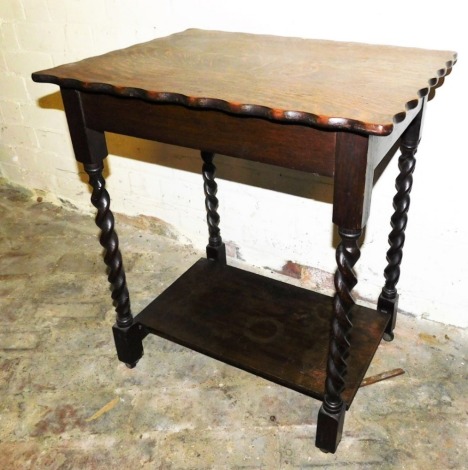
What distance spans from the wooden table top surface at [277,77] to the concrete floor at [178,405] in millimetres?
918

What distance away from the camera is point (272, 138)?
1.03 metres

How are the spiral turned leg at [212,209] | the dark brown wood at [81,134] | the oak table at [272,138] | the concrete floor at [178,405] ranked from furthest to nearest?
1. the spiral turned leg at [212,209]
2. the concrete floor at [178,405]
3. the dark brown wood at [81,134]
4. the oak table at [272,138]

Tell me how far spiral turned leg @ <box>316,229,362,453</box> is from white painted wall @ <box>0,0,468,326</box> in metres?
0.63

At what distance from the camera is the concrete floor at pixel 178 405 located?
138 centimetres

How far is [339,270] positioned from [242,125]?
0.38 meters

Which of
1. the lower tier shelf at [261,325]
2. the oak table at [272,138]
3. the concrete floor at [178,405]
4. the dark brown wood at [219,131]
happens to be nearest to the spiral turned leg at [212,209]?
the oak table at [272,138]

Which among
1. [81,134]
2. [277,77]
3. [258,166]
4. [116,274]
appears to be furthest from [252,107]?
[258,166]

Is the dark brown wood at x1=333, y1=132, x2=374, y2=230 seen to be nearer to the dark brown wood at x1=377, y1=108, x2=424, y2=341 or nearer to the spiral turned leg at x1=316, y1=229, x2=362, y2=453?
the spiral turned leg at x1=316, y1=229, x2=362, y2=453

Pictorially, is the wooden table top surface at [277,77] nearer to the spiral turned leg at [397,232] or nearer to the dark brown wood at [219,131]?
the dark brown wood at [219,131]

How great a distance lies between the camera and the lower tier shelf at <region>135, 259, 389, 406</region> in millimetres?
1459

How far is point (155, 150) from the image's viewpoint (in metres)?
2.17

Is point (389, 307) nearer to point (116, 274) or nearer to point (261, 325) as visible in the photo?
point (261, 325)

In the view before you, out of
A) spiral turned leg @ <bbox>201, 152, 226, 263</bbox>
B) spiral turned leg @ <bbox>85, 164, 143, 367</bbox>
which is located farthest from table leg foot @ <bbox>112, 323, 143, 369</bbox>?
spiral turned leg @ <bbox>201, 152, 226, 263</bbox>

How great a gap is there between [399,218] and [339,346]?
0.53m
